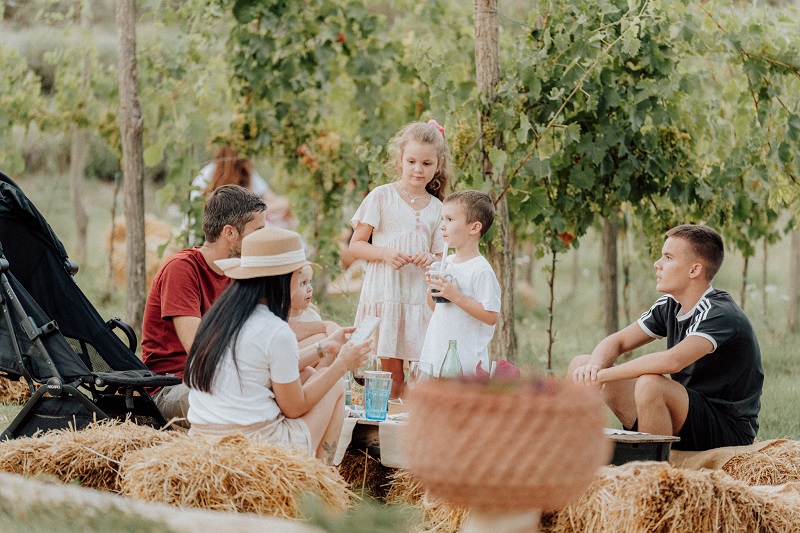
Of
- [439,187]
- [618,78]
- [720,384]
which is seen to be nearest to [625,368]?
[720,384]

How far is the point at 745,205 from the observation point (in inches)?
232

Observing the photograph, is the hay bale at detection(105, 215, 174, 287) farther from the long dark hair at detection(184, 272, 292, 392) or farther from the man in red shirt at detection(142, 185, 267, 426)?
the long dark hair at detection(184, 272, 292, 392)

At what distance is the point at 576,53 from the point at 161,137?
3139 mm

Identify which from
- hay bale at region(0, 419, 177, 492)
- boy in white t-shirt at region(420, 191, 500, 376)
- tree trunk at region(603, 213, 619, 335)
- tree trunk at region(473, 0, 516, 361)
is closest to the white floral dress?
boy in white t-shirt at region(420, 191, 500, 376)

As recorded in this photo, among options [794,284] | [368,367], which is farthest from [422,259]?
[794,284]

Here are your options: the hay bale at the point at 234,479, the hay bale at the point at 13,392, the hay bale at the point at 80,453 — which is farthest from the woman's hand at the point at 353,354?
the hay bale at the point at 13,392

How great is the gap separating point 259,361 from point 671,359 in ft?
4.90

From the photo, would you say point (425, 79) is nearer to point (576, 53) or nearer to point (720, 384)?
point (576, 53)

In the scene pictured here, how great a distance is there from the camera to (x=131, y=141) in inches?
231

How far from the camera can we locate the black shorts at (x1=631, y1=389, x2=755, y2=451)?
148 inches

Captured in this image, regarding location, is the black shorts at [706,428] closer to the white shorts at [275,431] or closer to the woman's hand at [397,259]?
the woman's hand at [397,259]

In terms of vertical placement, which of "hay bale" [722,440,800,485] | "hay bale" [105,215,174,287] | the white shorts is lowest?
"hay bale" [722,440,800,485]

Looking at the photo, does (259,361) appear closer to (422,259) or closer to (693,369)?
(422,259)

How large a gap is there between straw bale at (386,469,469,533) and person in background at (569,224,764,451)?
76 centimetres
